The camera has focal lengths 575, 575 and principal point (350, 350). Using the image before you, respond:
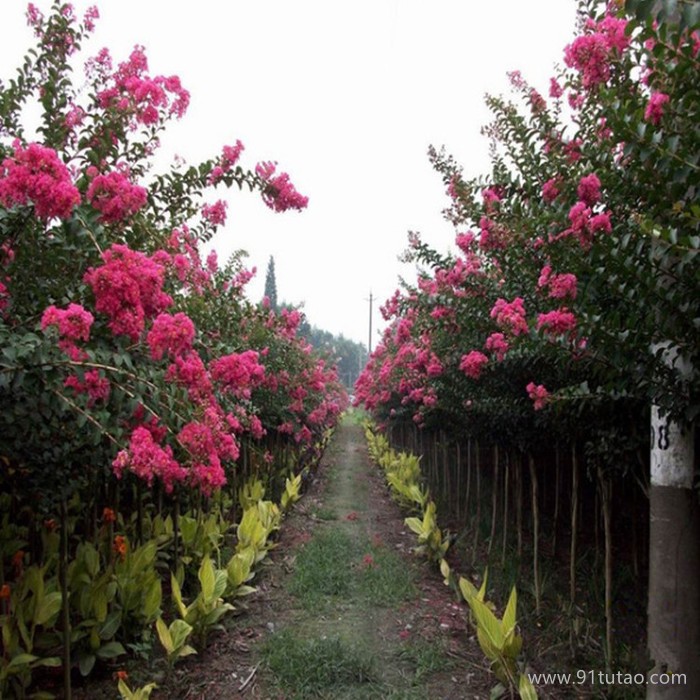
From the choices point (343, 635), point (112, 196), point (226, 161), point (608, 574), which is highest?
point (226, 161)

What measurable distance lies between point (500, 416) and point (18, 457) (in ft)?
10.6

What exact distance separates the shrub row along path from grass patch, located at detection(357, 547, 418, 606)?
0.4 inches

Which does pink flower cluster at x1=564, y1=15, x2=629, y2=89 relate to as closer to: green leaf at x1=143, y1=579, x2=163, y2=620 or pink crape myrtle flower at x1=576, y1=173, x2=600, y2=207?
pink crape myrtle flower at x1=576, y1=173, x2=600, y2=207

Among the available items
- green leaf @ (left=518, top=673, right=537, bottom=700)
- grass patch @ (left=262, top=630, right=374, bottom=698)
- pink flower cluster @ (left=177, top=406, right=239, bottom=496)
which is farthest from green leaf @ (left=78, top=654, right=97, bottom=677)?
green leaf @ (left=518, top=673, right=537, bottom=700)

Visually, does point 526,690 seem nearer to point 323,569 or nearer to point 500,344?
point 500,344

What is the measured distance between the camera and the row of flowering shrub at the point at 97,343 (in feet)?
6.55

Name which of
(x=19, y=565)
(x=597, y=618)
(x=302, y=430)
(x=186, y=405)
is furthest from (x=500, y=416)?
(x=302, y=430)

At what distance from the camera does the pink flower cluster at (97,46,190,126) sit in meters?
3.06

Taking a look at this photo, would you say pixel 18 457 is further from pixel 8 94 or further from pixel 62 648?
pixel 8 94

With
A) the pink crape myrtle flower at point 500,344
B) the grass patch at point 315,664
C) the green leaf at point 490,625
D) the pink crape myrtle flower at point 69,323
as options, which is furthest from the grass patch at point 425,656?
the pink crape myrtle flower at point 69,323

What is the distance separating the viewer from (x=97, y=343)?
218 cm

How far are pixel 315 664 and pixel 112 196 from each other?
9.51 ft

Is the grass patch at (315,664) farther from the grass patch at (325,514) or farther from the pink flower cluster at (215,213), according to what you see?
the grass patch at (325,514)

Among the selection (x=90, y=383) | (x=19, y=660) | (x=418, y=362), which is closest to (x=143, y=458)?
(x=90, y=383)
